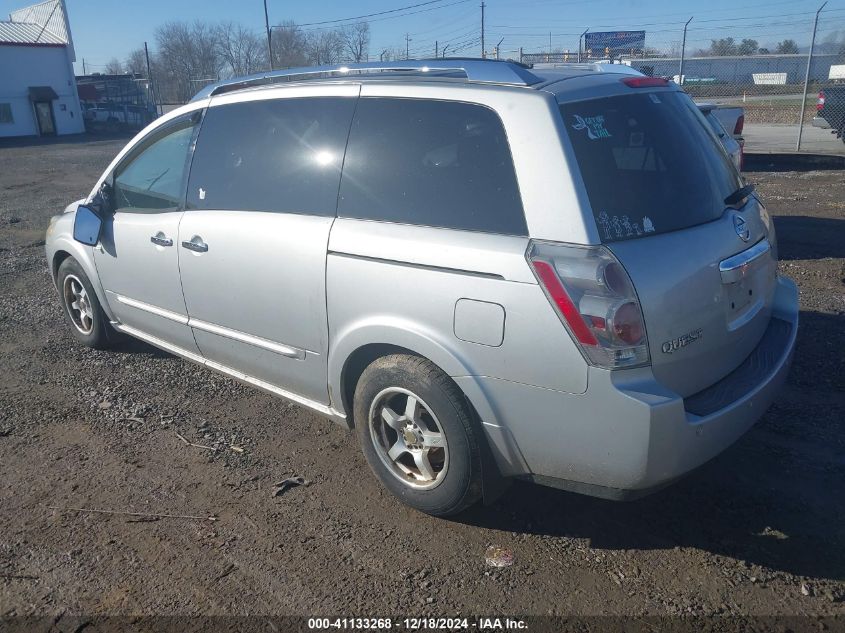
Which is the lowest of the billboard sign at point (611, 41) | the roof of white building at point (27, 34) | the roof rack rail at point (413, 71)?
the roof rack rail at point (413, 71)

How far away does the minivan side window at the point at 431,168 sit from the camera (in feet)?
9.91

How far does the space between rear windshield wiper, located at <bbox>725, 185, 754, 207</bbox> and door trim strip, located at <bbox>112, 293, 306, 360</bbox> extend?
2.14 m

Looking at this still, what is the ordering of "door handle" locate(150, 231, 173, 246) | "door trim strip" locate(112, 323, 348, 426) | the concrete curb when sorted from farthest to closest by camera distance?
the concrete curb → "door handle" locate(150, 231, 173, 246) → "door trim strip" locate(112, 323, 348, 426)

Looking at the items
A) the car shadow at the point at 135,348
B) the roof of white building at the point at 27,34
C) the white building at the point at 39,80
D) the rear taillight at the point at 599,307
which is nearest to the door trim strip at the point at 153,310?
the car shadow at the point at 135,348

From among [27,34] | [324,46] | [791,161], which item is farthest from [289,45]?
[27,34]

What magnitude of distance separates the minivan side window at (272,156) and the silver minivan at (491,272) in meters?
0.01

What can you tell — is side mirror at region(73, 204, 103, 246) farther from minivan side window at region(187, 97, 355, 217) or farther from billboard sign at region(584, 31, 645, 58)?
billboard sign at region(584, 31, 645, 58)

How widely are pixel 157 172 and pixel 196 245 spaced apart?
2.82 feet

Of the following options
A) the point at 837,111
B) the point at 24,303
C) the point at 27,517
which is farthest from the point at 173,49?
the point at 27,517

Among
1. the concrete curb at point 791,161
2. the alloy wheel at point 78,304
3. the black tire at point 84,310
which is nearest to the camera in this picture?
the black tire at point 84,310

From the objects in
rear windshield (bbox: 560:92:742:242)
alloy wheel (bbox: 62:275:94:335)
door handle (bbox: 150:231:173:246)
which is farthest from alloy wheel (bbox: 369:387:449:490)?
alloy wheel (bbox: 62:275:94:335)

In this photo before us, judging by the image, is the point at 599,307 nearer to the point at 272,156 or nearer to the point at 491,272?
the point at 491,272

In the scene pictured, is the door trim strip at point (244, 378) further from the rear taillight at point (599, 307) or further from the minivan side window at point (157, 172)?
the rear taillight at point (599, 307)

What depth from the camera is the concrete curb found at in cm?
1416
